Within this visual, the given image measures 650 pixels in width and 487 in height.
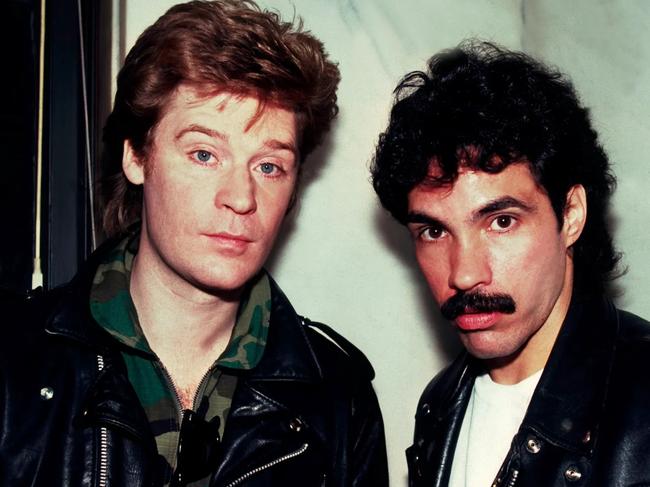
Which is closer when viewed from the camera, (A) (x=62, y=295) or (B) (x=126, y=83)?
(A) (x=62, y=295)

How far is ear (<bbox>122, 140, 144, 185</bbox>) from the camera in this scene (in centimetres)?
242

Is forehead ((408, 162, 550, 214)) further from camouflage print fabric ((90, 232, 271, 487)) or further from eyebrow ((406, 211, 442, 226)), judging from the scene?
camouflage print fabric ((90, 232, 271, 487))

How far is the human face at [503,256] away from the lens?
215 centimetres

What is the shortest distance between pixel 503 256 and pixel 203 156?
784 mm

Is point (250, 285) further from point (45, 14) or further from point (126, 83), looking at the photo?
point (45, 14)

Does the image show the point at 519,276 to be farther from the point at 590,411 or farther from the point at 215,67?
the point at 215,67

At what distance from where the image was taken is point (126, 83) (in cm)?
244

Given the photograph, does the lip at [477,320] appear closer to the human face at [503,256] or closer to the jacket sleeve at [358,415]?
the human face at [503,256]

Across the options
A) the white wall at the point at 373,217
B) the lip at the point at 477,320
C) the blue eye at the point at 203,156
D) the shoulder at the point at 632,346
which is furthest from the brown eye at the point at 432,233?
the white wall at the point at 373,217

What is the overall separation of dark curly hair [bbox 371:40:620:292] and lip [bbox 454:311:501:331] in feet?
0.85

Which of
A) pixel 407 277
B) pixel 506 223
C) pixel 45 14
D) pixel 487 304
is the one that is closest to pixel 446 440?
pixel 487 304

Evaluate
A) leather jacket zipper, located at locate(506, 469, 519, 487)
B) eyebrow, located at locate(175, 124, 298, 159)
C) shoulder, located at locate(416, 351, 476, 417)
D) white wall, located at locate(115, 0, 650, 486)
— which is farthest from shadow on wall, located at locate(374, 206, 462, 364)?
leather jacket zipper, located at locate(506, 469, 519, 487)

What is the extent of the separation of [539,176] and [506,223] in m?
0.14

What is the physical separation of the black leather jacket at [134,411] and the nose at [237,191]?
392 mm
